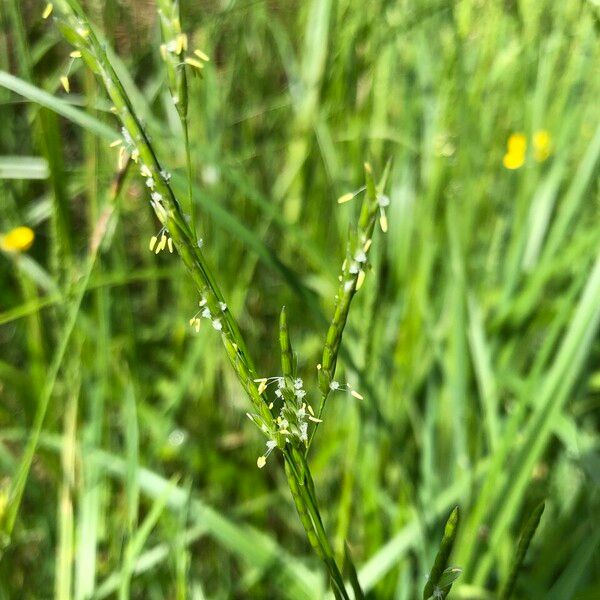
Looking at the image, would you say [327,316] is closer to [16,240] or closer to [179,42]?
[16,240]

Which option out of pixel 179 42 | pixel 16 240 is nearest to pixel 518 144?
pixel 16 240

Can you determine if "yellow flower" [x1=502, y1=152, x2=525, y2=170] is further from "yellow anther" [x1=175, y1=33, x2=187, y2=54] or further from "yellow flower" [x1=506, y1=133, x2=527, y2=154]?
"yellow anther" [x1=175, y1=33, x2=187, y2=54]

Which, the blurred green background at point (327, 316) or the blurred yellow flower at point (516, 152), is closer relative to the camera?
→ the blurred green background at point (327, 316)

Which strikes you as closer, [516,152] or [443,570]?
[443,570]

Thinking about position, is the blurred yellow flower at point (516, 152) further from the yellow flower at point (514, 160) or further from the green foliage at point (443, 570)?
the green foliage at point (443, 570)

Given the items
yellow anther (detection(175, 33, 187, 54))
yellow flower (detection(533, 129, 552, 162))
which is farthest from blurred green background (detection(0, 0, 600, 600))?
yellow anther (detection(175, 33, 187, 54))

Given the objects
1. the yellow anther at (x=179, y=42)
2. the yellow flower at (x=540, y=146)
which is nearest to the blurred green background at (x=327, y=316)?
the yellow flower at (x=540, y=146)

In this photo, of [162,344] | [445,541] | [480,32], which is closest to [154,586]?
[162,344]
